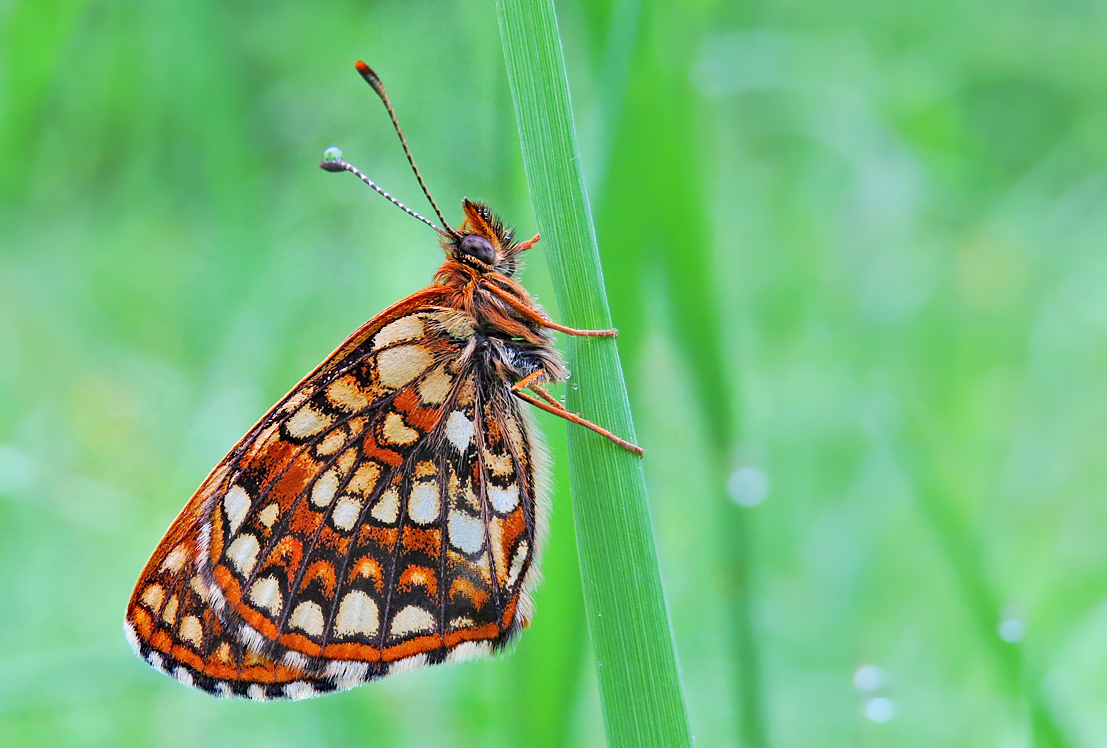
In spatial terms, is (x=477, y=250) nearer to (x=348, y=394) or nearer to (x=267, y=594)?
(x=348, y=394)

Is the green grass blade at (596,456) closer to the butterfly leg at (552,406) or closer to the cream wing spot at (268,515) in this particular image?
the butterfly leg at (552,406)

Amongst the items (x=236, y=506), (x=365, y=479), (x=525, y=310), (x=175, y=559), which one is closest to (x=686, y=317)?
(x=525, y=310)

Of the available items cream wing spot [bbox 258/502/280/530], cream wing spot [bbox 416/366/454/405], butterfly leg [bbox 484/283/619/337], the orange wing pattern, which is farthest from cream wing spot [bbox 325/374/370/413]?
butterfly leg [bbox 484/283/619/337]

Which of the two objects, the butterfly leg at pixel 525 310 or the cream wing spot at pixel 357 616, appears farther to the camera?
the cream wing spot at pixel 357 616

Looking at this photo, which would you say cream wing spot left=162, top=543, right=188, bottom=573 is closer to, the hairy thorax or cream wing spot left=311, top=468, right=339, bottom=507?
cream wing spot left=311, top=468, right=339, bottom=507

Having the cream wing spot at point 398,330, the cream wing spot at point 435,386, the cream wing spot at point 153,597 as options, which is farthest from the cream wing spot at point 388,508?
the cream wing spot at point 153,597

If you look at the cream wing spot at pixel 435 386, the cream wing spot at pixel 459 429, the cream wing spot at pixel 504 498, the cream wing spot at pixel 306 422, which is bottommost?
the cream wing spot at pixel 504 498

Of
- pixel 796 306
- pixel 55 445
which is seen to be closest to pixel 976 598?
pixel 796 306
